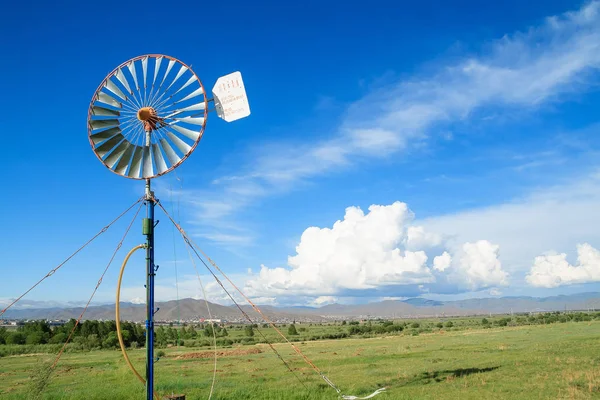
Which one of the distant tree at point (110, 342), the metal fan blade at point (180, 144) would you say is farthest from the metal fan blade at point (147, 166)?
the distant tree at point (110, 342)

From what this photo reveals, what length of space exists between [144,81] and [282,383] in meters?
15.9

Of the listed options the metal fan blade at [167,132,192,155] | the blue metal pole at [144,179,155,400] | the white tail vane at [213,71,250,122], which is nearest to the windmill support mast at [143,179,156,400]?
the blue metal pole at [144,179,155,400]

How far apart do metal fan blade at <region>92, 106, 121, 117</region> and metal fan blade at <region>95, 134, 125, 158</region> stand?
55 centimetres

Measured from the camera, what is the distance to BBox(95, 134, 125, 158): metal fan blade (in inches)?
455

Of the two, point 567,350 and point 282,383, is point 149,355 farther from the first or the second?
point 567,350

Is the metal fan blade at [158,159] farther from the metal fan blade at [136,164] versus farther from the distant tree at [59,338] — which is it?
the distant tree at [59,338]

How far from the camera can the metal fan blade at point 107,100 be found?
1155cm

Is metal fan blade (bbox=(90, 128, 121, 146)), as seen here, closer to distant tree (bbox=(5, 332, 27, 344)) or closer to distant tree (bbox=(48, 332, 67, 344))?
distant tree (bbox=(48, 332, 67, 344))

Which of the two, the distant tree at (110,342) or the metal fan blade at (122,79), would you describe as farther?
the distant tree at (110,342)

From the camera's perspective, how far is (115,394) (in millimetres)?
17609

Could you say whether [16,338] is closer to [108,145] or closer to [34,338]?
[34,338]

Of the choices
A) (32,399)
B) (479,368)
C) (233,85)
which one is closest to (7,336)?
(32,399)

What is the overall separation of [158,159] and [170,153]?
339mm

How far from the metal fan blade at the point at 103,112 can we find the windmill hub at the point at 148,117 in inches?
27.6
